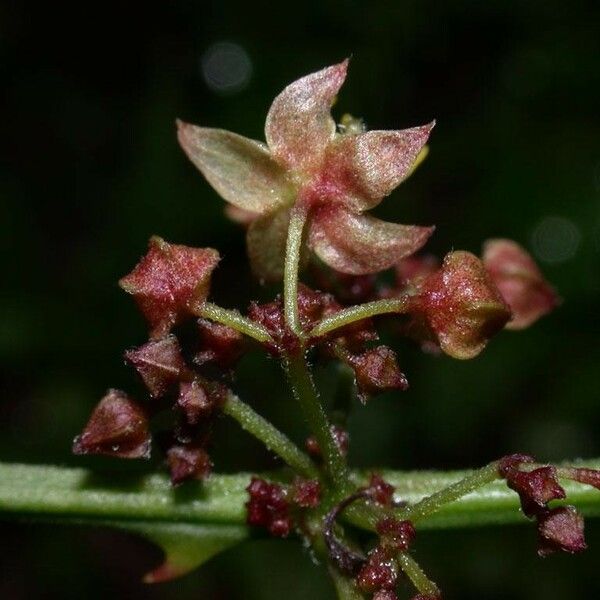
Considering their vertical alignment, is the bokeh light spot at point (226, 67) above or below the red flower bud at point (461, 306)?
below

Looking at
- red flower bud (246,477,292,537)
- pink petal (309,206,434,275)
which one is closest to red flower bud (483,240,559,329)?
pink petal (309,206,434,275)

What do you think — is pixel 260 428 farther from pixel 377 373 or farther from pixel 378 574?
pixel 378 574

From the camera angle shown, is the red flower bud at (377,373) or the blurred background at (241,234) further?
the blurred background at (241,234)

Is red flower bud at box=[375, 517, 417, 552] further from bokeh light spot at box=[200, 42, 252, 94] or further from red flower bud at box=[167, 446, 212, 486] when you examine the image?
bokeh light spot at box=[200, 42, 252, 94]

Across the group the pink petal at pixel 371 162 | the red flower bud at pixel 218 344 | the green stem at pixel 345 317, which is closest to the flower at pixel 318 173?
the pink petal at pixel 371 162

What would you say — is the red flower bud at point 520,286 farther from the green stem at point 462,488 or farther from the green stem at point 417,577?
the green stem at point 417,577

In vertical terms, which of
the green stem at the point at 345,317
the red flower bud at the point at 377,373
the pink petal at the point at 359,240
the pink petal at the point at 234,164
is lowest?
the red flower bud at the point at 377,373

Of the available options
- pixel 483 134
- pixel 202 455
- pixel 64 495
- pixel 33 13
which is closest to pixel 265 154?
pixel 202 455
